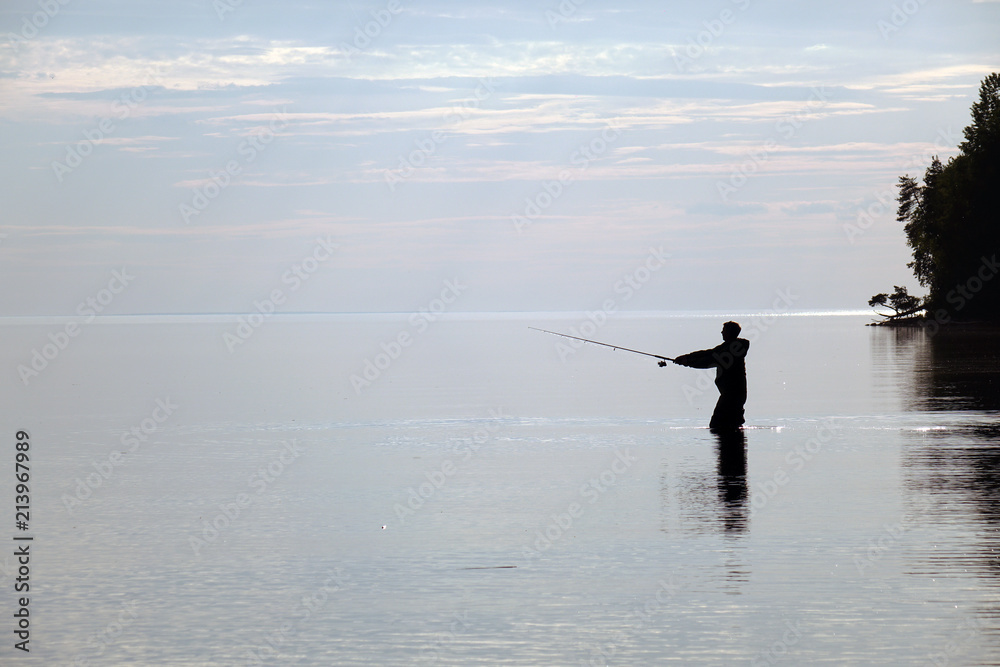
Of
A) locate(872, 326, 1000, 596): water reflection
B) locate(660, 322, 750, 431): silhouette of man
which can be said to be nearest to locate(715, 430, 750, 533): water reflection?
locate(660, 322, 750, 431): silhouette of man

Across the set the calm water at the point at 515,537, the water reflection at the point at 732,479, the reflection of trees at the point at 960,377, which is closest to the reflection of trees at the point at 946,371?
the reflection of trees at the point at 960,377

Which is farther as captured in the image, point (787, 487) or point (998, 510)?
point (787, 487)

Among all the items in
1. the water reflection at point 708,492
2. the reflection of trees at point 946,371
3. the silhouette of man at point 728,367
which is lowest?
the reflection of trees at point 946,371

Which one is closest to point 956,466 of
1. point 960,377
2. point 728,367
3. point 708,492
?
point 708,492

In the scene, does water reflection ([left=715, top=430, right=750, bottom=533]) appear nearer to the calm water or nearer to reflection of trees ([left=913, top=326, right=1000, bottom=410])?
the calm water

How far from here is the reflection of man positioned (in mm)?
24297

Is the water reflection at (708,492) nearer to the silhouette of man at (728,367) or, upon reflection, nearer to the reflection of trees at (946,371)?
the silhouette of man at (728,367)

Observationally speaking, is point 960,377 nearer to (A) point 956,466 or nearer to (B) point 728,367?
(B) point 728,367

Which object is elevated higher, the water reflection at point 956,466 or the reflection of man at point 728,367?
the reflection of man at point 728,367

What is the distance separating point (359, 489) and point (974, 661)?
1084cm

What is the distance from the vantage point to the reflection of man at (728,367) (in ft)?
79.7

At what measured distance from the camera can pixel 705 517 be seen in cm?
1512

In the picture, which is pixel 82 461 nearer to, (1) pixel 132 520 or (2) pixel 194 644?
(1) pixel 132 520

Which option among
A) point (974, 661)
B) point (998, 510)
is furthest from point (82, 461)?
point (974, 661)
